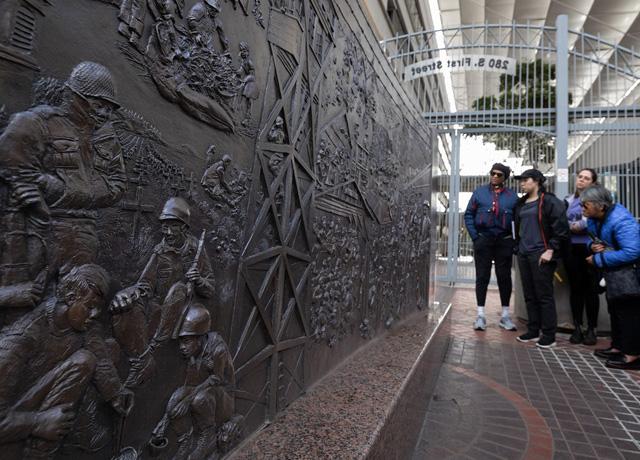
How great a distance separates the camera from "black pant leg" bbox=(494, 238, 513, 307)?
5.58 meters

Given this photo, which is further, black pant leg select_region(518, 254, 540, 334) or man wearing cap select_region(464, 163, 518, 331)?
man wearing cap select_region(464, 163, 518, 331)

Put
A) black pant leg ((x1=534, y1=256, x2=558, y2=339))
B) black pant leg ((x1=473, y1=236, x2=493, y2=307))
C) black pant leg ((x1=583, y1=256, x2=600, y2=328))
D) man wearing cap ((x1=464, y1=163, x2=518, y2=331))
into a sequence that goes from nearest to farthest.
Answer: black pant leg ((x1=534, y1=256, x2=558, y2=339)) < black pant leg ((x1=583, y1=256, x2=600, y2=328)) < man wearing cap ((x1=464, y1=163, x2=518, y2=331)) < black pant leg ((x1=473, y1=236, x2=493, y2=307))

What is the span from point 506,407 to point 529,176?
3.02 meters

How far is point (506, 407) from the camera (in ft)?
11.1

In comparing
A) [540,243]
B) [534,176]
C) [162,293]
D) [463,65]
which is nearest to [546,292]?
[540,243]

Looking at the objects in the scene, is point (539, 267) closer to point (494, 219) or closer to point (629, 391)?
point (494, 219)

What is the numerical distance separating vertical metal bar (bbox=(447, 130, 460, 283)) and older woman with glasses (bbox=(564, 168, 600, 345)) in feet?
18.0

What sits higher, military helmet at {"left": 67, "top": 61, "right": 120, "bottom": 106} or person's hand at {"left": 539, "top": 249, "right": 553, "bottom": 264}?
military helmet at {"left": 67, "top": 61, "right": 120, "bottom": 106}

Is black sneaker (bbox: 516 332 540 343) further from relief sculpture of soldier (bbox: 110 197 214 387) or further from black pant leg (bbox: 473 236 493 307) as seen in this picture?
relief sculpture of soldier (bbox: 110 197 214 387)

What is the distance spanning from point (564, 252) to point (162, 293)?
5.60m

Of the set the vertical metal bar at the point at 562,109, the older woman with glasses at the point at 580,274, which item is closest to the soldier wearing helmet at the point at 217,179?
the older woman with glasses at the point at 580,274

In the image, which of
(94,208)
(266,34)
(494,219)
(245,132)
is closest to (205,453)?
(94,208)

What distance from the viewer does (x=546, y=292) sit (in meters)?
4.96

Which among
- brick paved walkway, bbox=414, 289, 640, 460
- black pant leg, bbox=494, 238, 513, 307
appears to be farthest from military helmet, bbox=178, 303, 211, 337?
black pant leg, bbox=494, 238, 513, 307
